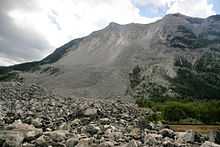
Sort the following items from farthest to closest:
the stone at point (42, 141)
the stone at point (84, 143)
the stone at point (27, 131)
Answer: the stone at point (27, 131), the stone at point (42, 141), the stone at point (84, 143)

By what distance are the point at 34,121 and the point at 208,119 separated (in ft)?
235

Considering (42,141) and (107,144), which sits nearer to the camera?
(107,144)

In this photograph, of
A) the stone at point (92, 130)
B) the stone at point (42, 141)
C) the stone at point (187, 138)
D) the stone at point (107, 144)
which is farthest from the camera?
the stone at point (92, 130)

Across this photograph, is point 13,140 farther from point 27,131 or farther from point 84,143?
point 84,143

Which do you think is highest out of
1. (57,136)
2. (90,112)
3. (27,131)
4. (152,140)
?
(90,112)

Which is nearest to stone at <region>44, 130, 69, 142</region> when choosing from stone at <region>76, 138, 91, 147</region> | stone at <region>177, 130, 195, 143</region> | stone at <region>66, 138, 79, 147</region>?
stone at <region>66, 138, 79, 147</region>

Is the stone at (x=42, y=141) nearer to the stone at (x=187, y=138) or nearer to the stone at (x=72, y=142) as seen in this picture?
the stone at (x=72, y=142)

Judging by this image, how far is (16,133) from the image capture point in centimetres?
2505

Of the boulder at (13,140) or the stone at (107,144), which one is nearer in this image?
the stone at (107,144)

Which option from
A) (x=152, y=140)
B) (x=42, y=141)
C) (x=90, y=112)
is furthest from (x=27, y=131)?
(x=90, y=112)

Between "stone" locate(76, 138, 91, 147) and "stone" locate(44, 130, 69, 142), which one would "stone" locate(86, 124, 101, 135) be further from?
"stone" locate(76, 138, 91, 147)

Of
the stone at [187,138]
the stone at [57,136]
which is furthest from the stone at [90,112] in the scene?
the stone at [57,136]

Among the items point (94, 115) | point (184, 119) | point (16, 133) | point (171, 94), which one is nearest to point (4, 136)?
point (16, 133)

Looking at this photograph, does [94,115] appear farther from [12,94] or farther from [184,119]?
[184,119]
